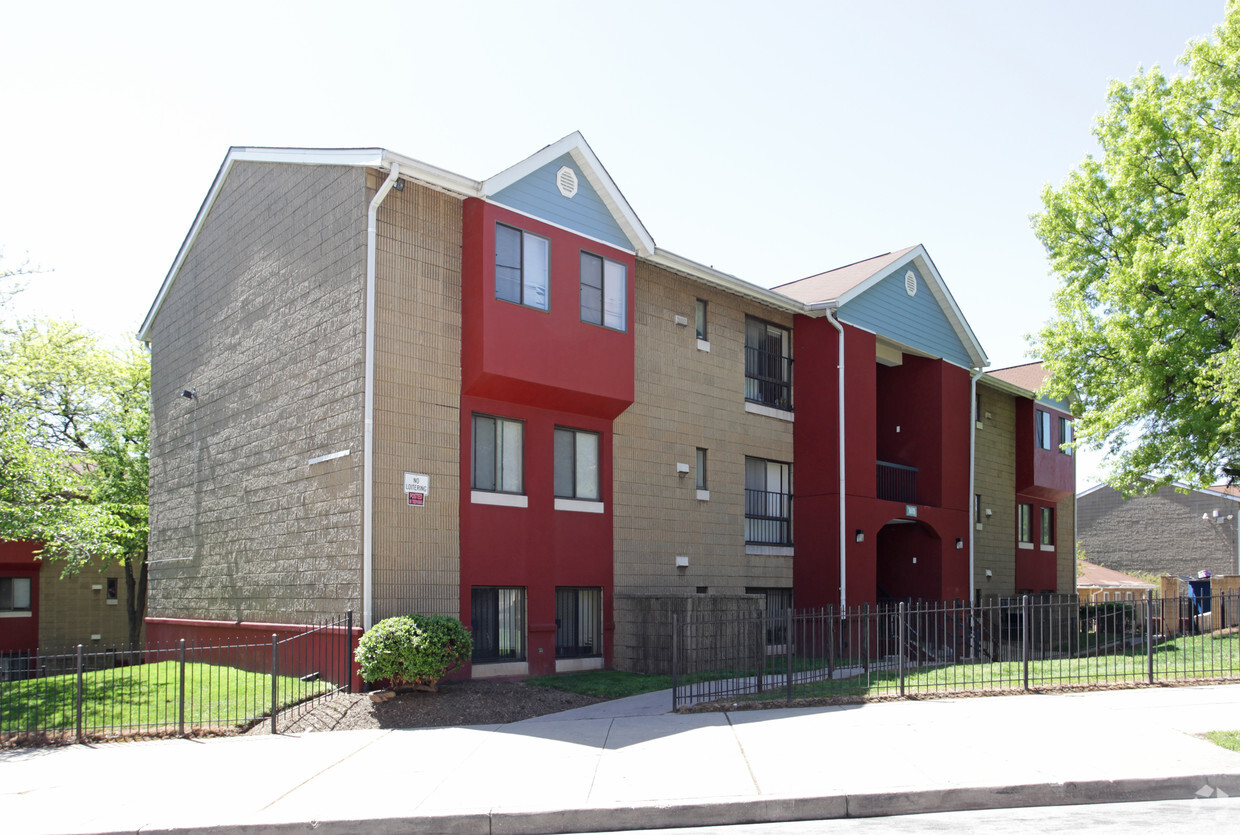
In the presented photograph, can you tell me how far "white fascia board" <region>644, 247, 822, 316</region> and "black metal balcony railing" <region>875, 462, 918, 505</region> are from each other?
204 inches

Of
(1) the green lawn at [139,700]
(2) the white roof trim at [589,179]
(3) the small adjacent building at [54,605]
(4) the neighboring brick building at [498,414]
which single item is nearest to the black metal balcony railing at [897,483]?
Result: (4) the neighboring brick building at [498,414]

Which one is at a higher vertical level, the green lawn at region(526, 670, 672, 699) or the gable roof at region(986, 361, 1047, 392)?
the gable roof at region(986, 361, 1047, 392)

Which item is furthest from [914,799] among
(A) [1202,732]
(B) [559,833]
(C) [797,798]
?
(A) [1202,732]

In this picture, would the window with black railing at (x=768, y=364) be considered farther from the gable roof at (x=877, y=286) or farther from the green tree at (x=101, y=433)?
the green tree at (x=101, y=433)

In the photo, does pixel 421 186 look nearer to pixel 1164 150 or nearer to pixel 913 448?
pixel 913 448

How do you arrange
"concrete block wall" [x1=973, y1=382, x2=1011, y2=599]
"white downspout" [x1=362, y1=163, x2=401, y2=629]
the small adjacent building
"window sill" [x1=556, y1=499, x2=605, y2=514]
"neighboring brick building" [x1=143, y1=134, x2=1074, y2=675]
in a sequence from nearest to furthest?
1. "white downspout" [x1=362, y1=163, x2=401, y2=629]
2. "neighboring brick building" [x1=143, y1=134, x2=1074, y2=675]
3. "window sill" [x1=556, y1=499, x2=605, y2=514]
4. "concrete block wall" [x1=973, y1=382, x2=1011, y2=599]
5. the small adjacent building

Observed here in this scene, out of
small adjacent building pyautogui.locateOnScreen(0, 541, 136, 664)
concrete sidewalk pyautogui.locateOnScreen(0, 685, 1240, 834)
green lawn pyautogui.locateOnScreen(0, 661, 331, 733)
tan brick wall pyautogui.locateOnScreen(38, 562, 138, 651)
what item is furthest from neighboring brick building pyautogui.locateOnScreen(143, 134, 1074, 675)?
tan brick wall pyautogui.locateOnScreen(38, 562, 138, 651)

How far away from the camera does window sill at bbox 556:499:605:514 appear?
17703 millimetres

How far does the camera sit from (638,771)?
9688 millimetres

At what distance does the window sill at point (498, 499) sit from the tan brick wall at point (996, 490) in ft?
52.7

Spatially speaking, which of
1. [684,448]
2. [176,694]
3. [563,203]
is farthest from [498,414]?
[176,694]

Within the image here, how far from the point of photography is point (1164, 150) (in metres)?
23.3

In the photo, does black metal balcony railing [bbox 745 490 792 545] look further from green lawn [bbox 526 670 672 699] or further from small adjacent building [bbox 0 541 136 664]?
small adjacent building [bbox 0 541 136 664]

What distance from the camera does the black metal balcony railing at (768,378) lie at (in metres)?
22.6
